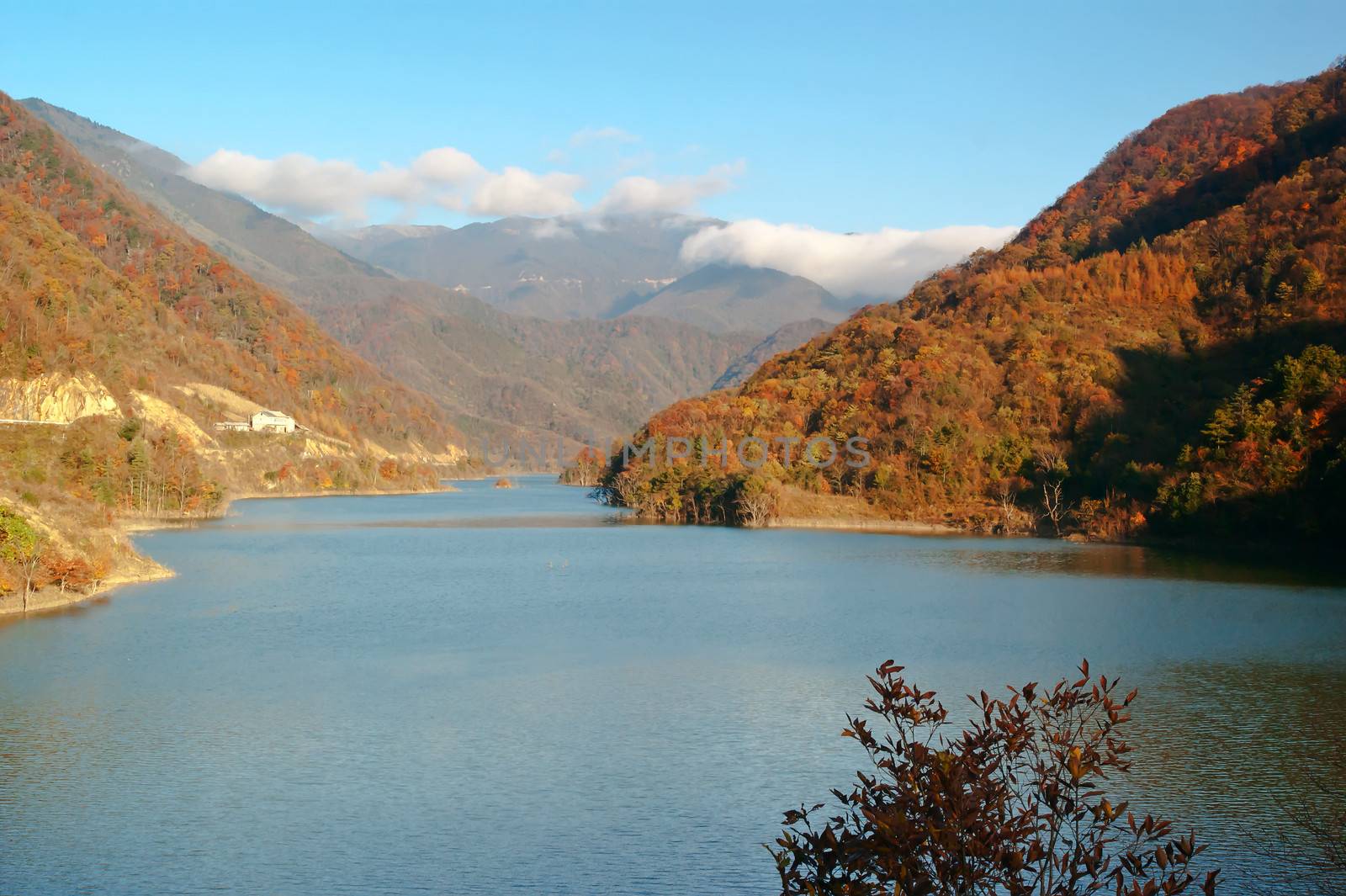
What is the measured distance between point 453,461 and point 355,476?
7150 cm

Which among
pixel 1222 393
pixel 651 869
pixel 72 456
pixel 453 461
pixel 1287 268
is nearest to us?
pixel 651 869

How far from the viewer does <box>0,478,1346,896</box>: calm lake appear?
45.4 ft

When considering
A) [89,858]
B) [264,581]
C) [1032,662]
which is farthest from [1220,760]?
[264,581]

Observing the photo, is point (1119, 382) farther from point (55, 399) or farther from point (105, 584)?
point (55, 399)

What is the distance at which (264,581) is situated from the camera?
4016 cm

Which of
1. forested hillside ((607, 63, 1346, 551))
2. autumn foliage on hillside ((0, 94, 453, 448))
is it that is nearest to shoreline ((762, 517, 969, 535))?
forested hillside ((607, 63, 1346, 551))

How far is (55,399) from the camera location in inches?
2564

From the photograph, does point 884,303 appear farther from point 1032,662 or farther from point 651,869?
point 651,869

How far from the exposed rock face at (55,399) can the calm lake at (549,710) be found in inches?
996

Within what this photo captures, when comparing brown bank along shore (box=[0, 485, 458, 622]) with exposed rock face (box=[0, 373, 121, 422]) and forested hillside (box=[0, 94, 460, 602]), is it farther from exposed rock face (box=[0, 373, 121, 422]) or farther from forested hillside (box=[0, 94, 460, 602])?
exposed rock face (box=[0, 373, 121, 422])

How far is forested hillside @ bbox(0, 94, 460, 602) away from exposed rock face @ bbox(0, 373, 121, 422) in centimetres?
11

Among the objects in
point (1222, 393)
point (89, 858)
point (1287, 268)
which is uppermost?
point (1287, 268)

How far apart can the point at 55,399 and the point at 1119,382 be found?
6332 cm

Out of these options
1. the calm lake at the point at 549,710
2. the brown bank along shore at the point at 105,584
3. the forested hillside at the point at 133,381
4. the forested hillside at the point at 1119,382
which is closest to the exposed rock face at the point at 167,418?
the forested hillside at the point at 133,381
